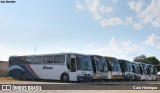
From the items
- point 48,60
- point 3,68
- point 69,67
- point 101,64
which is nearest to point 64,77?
point 69,67

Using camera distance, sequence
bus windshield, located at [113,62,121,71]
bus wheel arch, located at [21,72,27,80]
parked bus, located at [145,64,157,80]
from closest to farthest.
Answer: bus wheel arch, located at [21,72,27,80]
bus windshield, located at [113,62,121,71]
parked bus, located at [145,64,157,80]

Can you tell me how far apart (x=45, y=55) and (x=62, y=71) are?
2.76 metres

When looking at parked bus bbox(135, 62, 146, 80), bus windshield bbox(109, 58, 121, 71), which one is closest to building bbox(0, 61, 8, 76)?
bus windshield bbox(109, 58, 121, 71)

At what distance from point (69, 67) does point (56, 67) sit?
67.3 inches

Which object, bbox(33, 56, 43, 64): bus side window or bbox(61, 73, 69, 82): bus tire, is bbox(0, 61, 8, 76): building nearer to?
bbox(33, 56, 43, 64): bus side window

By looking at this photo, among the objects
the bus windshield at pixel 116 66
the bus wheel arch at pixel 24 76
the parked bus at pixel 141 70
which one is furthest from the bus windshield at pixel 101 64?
the parked bus at pixel 141 70

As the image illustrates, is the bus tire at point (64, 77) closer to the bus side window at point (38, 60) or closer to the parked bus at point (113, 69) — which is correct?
the bus side window at point (38, 60)

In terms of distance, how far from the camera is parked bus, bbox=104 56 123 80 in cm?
3350

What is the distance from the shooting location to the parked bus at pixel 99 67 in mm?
30036

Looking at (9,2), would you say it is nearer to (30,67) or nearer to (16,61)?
(30,67)

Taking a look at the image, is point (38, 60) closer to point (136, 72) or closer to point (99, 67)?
point (99, 67)

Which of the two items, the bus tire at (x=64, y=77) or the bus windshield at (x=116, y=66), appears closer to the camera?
the bus tire at (x=64, y=77)

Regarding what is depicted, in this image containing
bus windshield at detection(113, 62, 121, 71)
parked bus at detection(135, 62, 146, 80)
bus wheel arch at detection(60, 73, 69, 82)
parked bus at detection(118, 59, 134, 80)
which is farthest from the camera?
parked bus at detection(135, 62, 146, 80)

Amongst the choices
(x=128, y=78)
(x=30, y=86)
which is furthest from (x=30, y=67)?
(x=30, y=86)
